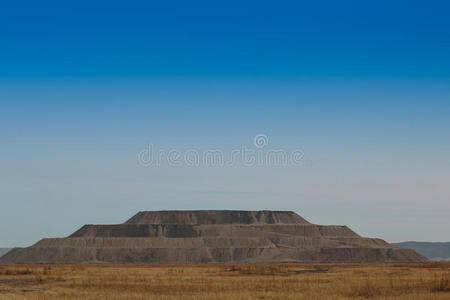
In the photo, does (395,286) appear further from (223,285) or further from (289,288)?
(223,285)

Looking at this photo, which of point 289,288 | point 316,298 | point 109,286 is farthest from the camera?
point 109,286

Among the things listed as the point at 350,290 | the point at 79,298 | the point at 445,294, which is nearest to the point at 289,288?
the point at 350,290

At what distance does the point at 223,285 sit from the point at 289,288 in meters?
6.84

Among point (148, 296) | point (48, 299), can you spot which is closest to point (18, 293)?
point (48, 299)

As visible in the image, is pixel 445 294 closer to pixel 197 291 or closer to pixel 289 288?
pixel 289 288

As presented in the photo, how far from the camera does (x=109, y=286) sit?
192 feet

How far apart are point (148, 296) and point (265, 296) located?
7.36 meters

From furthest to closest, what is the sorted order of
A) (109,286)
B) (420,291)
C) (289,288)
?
(109,286) → (289,288) → (420,291)

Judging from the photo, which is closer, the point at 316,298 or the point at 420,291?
the point at 316,298

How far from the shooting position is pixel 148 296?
1889 inches

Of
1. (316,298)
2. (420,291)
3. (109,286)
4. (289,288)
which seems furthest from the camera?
(109,286)

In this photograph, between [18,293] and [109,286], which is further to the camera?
[109,286]

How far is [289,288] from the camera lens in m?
54.7

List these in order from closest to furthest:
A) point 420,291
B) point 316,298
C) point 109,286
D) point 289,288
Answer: point 316,298
point 420,291
point 289,288
point 109,286
